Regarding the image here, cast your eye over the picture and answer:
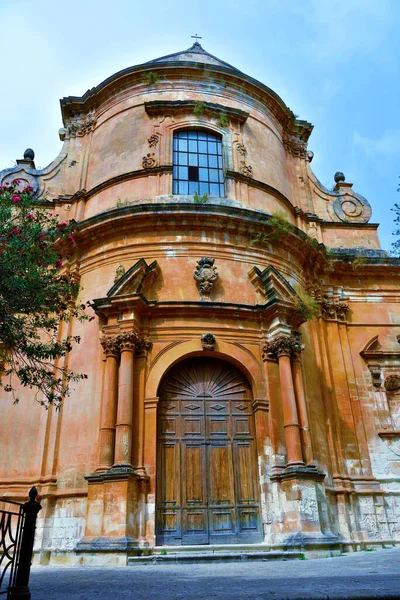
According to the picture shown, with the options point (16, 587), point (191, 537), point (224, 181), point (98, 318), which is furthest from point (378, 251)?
point (16, 587)

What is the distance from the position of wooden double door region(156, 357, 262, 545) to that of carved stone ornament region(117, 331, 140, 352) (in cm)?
119

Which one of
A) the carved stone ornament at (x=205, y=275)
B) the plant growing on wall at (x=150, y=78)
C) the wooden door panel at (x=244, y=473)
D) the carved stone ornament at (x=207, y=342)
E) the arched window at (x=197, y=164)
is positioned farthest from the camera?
the plant growing on wall at (x=150, y=78)

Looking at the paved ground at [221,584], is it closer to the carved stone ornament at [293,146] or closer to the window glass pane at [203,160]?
the window glass pane at [203,160]

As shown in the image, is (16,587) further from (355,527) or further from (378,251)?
(378,251)

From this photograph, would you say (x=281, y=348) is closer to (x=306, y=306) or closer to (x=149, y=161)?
(x=306, y=306)

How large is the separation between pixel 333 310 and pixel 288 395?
13.8 feet

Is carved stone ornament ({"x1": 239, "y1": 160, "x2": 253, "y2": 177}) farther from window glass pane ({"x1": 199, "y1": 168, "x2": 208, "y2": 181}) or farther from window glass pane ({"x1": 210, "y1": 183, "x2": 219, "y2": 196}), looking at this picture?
window glass pane ({"x1": 199, "y1": 168, "x2": 208, "y2": 181})

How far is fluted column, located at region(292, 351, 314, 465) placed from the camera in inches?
422

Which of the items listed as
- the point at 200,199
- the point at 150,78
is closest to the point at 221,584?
the point at 200,199

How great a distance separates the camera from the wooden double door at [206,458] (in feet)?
33.4

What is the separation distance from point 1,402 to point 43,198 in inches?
241

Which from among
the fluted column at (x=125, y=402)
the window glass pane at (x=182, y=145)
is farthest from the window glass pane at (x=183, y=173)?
the fluted column at (x=125, y=402)

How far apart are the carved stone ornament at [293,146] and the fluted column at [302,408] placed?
841cm

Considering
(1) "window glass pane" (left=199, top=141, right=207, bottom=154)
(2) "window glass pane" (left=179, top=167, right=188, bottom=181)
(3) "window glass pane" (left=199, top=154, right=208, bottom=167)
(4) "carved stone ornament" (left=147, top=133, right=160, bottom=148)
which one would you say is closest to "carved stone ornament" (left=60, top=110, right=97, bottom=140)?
(4) "carved stone ornament" (left=147, top=133, right=160, bottom=148)
